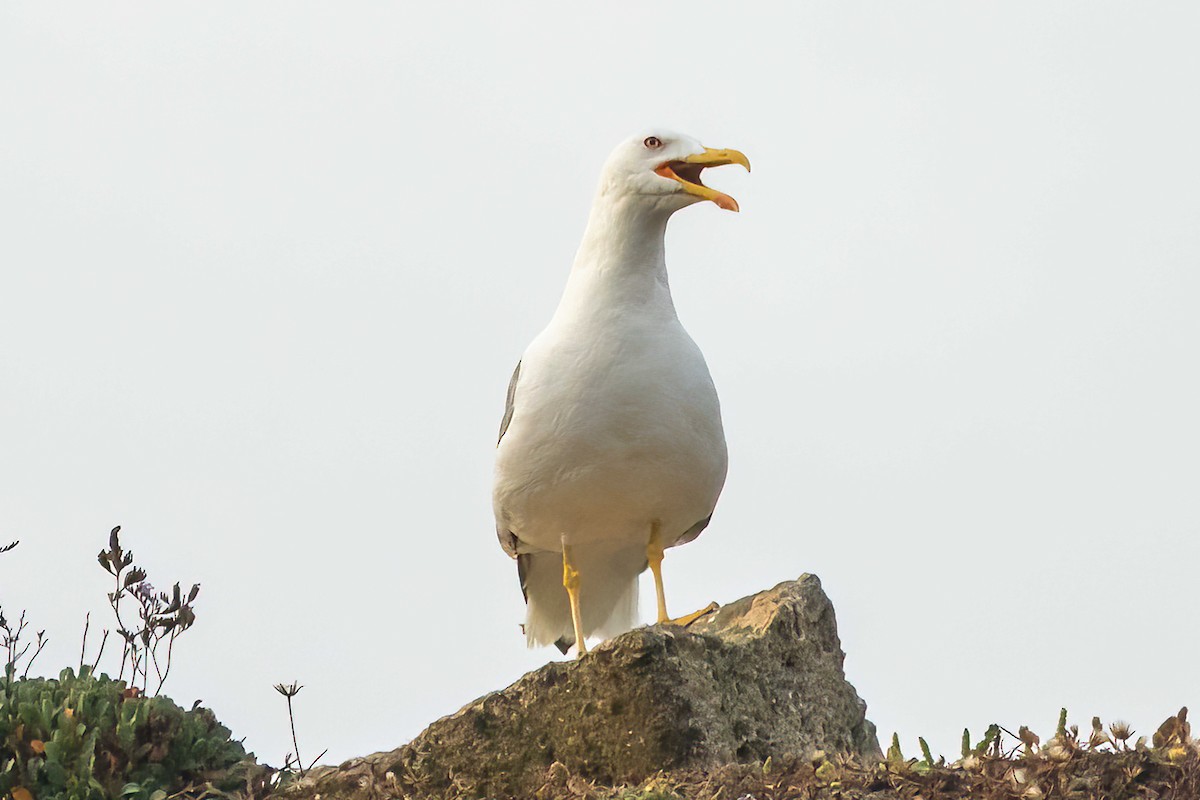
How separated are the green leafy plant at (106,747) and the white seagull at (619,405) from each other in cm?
201

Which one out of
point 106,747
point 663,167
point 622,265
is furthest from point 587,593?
point 106,747

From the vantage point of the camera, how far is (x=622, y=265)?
8.57 m

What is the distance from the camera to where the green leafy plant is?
733 cm

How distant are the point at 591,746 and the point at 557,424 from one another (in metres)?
1.82

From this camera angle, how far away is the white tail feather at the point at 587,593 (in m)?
9.17

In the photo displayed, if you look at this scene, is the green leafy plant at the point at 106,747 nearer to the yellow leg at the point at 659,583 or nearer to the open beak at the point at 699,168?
the yellow leg at the point at 659,583

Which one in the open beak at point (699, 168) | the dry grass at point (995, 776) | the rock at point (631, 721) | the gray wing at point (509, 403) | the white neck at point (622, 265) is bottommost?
the dry grass at point (995, 776)

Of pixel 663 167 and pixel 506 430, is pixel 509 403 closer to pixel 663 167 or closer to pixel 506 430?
pixel 506 430

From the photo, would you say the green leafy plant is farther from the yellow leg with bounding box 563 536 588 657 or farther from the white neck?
the white neck

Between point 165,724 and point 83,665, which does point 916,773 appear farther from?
point 83,665

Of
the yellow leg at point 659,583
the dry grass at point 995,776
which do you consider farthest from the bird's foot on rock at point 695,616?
the dry grass at point 995,776

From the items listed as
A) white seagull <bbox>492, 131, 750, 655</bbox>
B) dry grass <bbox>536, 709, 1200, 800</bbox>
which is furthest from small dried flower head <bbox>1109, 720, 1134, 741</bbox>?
white seagull <bbox>492, 131, 750, 655</bbox>

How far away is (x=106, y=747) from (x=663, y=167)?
162 inches

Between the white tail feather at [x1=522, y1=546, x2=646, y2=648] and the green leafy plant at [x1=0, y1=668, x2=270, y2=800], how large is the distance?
226 centimetres
